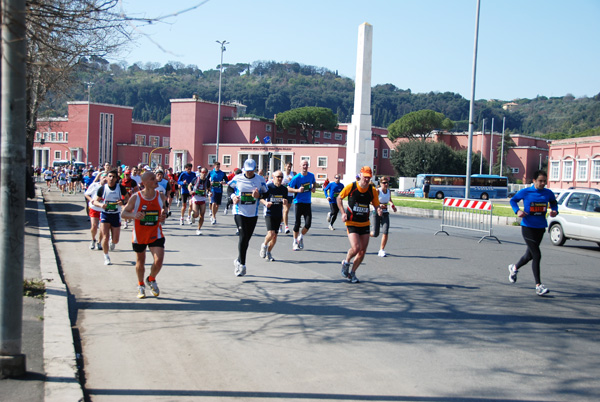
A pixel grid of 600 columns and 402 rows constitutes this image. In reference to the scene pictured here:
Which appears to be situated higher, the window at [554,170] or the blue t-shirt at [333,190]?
the window at [554,170]

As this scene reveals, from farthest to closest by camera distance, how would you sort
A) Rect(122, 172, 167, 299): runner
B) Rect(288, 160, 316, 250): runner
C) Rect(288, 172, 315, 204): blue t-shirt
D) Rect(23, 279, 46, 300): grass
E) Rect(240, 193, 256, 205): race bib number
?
1. Rect(288, 172, 315, 204): blue t-shirt
2. Rect(288, 160, 316, 250): runner
3. Rect(240, 193, 256, 205): race bib number
4. Rect(122, 172, 167, 299): runner
5. Rect(23, 279, 46, 300): grass

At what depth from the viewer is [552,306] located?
26.3ft

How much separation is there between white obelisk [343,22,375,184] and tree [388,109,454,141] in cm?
6008

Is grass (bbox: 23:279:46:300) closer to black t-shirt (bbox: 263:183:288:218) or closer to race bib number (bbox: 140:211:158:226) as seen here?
race bib number (bbox: 140:211:158:226)

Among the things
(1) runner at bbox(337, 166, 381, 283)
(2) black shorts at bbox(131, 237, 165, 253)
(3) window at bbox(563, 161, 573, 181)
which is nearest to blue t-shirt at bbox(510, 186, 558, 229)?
(1) runner at bbox(337, 166, 381, 283)

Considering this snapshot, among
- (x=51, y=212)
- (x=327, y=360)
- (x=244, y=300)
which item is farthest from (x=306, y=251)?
(x=51, y=212)

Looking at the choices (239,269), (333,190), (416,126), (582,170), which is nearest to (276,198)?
(239,269)

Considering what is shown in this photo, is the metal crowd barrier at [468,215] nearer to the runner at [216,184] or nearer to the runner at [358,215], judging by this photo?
the runner at [216,184]

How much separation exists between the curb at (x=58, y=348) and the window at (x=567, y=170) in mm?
59679

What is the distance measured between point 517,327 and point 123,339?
450 centimetres

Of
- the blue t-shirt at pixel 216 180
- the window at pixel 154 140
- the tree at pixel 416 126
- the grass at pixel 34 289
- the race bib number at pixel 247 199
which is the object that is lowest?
the grass at pixel 34 289

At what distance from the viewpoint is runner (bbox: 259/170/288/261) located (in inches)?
440

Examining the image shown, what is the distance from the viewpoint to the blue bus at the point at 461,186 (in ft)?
196

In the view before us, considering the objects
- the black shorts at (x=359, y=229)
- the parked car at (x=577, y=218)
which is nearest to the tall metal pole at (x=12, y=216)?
the black shorts at (x=359, y=229)
